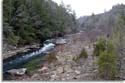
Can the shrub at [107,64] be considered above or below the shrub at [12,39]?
below

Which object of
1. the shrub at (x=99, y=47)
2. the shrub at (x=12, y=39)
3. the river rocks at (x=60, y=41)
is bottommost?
the shrub at (x=99, y=47)

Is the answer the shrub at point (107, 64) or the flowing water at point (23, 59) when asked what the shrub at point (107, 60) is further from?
the flowing water at point (23, 59)

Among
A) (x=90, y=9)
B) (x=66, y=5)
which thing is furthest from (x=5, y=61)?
(x=90, y=9)

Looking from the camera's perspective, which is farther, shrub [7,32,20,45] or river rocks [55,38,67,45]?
river rocks [55,38,67,45]

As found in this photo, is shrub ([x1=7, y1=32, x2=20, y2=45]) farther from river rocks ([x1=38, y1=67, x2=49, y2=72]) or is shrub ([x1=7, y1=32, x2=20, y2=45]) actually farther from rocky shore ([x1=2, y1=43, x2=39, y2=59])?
river rocks ([x1=38, y1=67, x2=49, y2=72])

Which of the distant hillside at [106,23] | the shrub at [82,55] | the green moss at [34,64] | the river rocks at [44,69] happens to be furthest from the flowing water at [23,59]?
the distant hillside at [106,23]

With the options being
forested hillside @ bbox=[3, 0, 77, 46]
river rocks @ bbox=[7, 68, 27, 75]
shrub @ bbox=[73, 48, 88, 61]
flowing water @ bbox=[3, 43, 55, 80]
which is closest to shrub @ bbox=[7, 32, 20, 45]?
forested hillside @ bbox=[3, 0, 77, 46]

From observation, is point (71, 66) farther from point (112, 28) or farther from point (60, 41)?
point (112, 28)

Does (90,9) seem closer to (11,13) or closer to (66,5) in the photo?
(66,5)

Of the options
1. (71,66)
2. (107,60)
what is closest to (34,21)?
(71,66)
